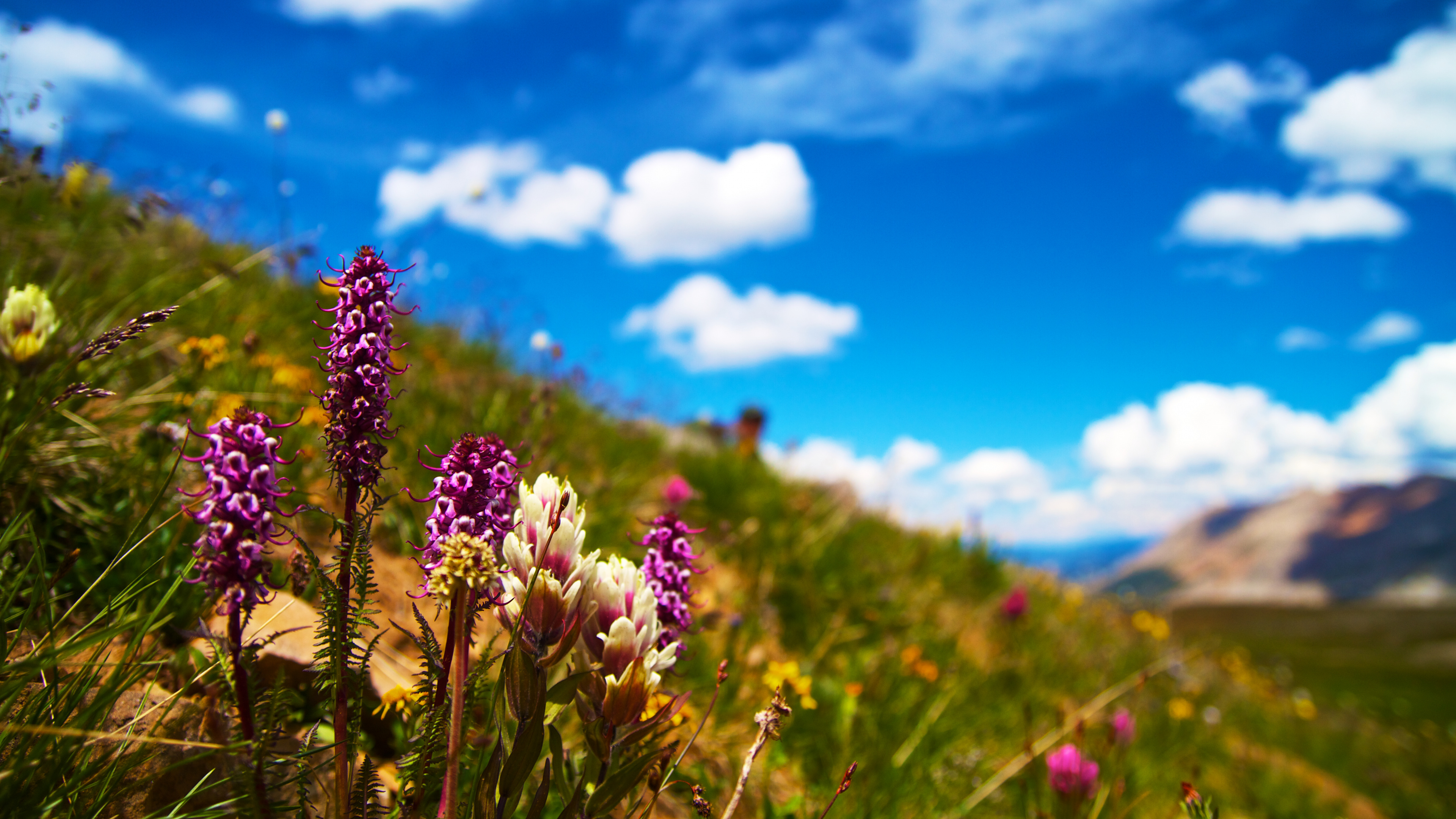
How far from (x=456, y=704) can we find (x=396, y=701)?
71 cm

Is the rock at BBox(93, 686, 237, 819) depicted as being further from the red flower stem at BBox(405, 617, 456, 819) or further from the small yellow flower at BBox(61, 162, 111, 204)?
the small yellow flower at BBox(61, 162, 111, 204)

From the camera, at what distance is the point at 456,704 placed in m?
1.25

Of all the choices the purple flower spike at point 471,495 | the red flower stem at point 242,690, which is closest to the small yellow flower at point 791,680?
the purple flower spike at point 471,495

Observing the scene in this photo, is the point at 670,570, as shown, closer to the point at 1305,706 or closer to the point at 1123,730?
the point at 1123,730

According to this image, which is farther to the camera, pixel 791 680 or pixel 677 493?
pixel 677 493

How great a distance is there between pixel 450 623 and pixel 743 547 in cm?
406

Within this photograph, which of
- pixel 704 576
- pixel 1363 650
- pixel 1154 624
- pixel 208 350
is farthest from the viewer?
pixel 1363 650

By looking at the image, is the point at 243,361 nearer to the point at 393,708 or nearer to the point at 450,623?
the point at 393,708

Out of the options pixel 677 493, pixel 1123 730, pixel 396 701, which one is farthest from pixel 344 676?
pixel 1123 730

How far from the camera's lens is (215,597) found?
4.27 feet

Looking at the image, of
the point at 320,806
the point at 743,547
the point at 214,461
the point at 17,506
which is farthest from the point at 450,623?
the point at 743,547

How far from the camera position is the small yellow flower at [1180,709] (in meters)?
5.02

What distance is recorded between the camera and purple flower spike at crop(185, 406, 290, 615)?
1.26m

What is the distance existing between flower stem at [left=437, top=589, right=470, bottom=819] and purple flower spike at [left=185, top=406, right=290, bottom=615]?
1.17ft
